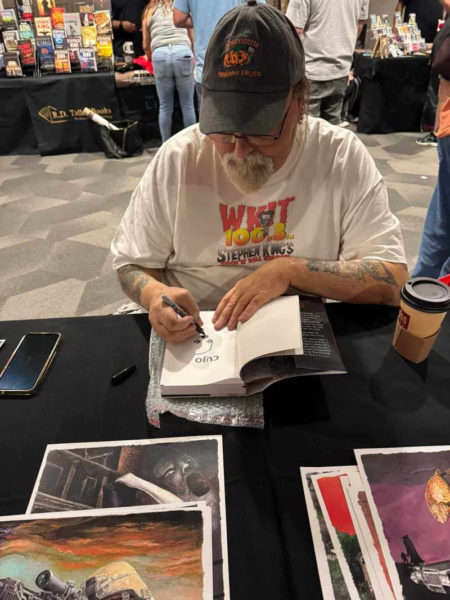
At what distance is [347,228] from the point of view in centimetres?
110

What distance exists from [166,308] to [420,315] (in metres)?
0.51

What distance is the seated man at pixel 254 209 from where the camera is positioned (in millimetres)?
897

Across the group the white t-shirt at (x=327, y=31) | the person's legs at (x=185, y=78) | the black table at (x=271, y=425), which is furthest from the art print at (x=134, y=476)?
the person's legs at (x=185, y=78)

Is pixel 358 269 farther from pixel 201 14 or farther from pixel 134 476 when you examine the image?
pixel 201 14

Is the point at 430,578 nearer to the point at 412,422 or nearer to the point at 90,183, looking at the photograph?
the point at 412,422

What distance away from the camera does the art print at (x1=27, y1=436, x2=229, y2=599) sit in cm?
66

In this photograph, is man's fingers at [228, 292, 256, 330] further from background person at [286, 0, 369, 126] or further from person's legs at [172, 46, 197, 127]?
person's legs at [172, 46, 197, 127]

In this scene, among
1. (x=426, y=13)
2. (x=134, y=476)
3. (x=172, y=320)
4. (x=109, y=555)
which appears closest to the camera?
(x=109, y=555)

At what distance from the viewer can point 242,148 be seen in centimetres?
95

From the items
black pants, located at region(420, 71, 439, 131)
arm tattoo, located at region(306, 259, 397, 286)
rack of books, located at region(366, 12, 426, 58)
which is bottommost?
black pants, located at region(420, 71, 439, 131)

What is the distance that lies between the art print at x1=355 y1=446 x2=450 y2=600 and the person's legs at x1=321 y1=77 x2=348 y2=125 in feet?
10.7

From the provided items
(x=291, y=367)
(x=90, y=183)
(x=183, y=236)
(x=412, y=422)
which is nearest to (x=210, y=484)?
(x=291, y=367)

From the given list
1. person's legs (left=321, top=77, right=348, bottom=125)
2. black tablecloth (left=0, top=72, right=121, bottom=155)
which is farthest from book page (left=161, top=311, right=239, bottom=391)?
black tablecloth (left=0, top=72, right=121, bottom=155)

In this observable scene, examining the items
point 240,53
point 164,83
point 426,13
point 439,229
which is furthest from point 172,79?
point 240,53
